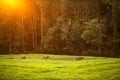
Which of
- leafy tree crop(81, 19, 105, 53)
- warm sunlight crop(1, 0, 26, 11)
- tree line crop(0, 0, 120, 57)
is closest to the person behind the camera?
leafy tree crop(81, 19, 105, 53)

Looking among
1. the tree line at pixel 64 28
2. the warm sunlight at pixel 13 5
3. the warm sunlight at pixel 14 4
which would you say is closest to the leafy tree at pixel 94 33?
the tree line at pixel 64 28

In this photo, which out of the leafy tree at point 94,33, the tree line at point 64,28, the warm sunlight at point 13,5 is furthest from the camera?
the warm sunlight at point 13,5

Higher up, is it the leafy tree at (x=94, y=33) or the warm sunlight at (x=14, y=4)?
the warm sunlight at (x=14, y=4)

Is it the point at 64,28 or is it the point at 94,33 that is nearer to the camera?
the point at 94,33

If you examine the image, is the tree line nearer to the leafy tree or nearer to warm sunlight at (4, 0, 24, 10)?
the leafy tree

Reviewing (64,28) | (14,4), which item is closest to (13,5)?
(14,4)

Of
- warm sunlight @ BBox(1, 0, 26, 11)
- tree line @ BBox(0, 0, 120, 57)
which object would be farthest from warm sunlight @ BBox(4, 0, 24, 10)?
tree line @ BBox(0, 0, 120, 57)

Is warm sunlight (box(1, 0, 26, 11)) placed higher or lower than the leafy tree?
higher

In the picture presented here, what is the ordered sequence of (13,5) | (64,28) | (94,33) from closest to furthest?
(94,33), (64,28), (13,5)

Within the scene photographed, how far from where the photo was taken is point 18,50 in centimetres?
5122

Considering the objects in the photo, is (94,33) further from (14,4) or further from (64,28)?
(14,4)

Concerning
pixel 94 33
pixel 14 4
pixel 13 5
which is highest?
pixel 14 4

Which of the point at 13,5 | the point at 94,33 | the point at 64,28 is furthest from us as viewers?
the point at 13,5

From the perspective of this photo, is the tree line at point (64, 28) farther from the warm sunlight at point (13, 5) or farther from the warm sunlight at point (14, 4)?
the warm sunlight at point (14, 4)
